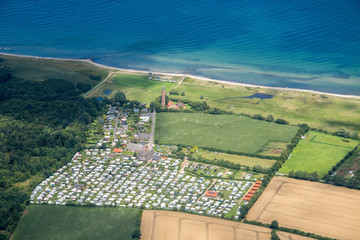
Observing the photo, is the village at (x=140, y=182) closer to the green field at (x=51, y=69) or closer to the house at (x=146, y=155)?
the house at (x=146, y=155)

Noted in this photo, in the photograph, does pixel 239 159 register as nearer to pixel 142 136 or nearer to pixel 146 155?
pixel 146 155

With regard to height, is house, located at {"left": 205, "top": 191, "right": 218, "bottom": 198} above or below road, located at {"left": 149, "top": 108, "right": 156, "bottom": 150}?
below

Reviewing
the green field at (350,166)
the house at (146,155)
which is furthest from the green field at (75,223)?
the green field at (350,166)

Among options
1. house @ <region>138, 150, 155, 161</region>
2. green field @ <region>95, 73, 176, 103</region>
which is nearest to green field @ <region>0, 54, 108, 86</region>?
green field @ <region>95, 73, 176, 103</region>

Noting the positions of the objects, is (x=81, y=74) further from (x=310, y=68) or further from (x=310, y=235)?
(x=310, y=235)

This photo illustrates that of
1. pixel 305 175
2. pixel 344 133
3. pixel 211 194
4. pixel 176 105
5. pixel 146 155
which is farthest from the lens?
pixel 176 105

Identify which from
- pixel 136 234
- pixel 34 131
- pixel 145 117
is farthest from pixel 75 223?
pixel 145 117

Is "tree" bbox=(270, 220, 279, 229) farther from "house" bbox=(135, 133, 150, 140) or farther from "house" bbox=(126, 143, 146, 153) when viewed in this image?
"house" bbox=(135, 133, 150, 140)
